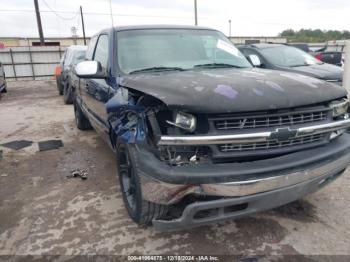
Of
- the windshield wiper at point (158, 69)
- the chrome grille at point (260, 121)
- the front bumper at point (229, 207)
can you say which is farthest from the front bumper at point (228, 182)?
the windshield wiper at point (158, 69)

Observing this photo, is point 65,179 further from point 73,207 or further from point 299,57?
point 299,57

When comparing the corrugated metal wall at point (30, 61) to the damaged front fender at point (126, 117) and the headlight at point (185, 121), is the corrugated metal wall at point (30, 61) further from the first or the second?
the headlight at point (185, 121)

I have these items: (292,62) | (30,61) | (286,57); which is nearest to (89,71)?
(292,62)

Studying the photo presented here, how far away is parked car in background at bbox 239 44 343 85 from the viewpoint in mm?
6865

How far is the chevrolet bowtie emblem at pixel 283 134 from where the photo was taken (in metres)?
2.28

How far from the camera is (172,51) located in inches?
140

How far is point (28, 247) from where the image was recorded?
2.72 metres

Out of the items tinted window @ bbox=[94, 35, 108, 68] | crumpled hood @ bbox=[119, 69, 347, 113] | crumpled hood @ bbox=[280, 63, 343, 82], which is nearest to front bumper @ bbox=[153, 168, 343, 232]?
crumpled hood @ bbox=[119, 69, 347, 113]

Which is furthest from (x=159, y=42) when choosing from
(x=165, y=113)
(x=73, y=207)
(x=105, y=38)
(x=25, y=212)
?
(x=25, y=212)

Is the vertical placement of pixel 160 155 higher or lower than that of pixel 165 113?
lower

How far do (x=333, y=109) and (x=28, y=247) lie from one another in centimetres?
281

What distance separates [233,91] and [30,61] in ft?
67.5

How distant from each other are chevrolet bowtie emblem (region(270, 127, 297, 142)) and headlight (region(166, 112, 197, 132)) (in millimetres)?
558

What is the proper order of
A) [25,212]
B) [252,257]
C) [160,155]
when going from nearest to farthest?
[160,155] < [252,257] < [25,212]
